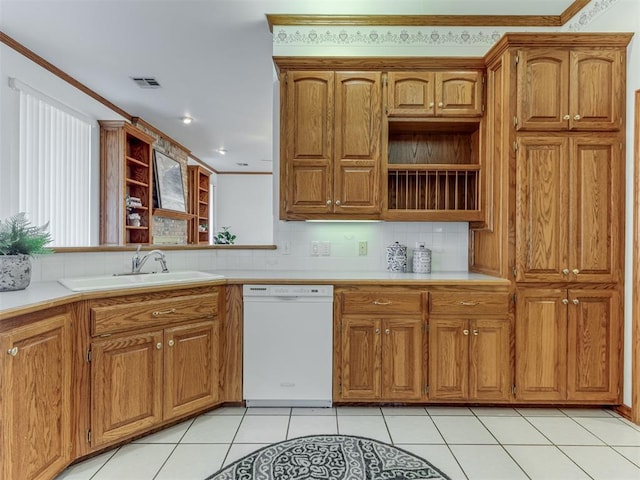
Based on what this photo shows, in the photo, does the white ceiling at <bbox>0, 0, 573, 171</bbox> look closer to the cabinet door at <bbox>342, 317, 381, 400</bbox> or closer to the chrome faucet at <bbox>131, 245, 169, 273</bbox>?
the chrome faucet at <bbox>131, 245, 169, 273</bbox>

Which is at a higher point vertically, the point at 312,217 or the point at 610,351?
the point at 312,217

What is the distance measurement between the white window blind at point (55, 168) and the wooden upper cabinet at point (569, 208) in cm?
420

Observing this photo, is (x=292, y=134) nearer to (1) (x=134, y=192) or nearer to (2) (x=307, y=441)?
(2) (x=307, y=441)

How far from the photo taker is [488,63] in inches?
102

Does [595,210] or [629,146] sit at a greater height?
[629,146]

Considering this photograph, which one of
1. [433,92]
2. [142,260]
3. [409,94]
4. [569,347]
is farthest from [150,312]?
[569,347]

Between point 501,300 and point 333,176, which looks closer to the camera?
point 501,300

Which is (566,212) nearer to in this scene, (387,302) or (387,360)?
(387,302)

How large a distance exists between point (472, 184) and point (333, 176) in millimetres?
1148

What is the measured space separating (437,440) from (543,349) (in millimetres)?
955

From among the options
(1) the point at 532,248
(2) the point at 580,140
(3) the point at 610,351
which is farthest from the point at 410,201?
(3) the point at 610,351

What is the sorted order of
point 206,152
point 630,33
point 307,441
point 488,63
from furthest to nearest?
point 206,152
point 488,63
point 630,33
point 307,441

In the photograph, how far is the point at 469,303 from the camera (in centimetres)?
238

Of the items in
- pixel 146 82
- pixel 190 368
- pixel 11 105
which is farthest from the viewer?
pixel 146 82
